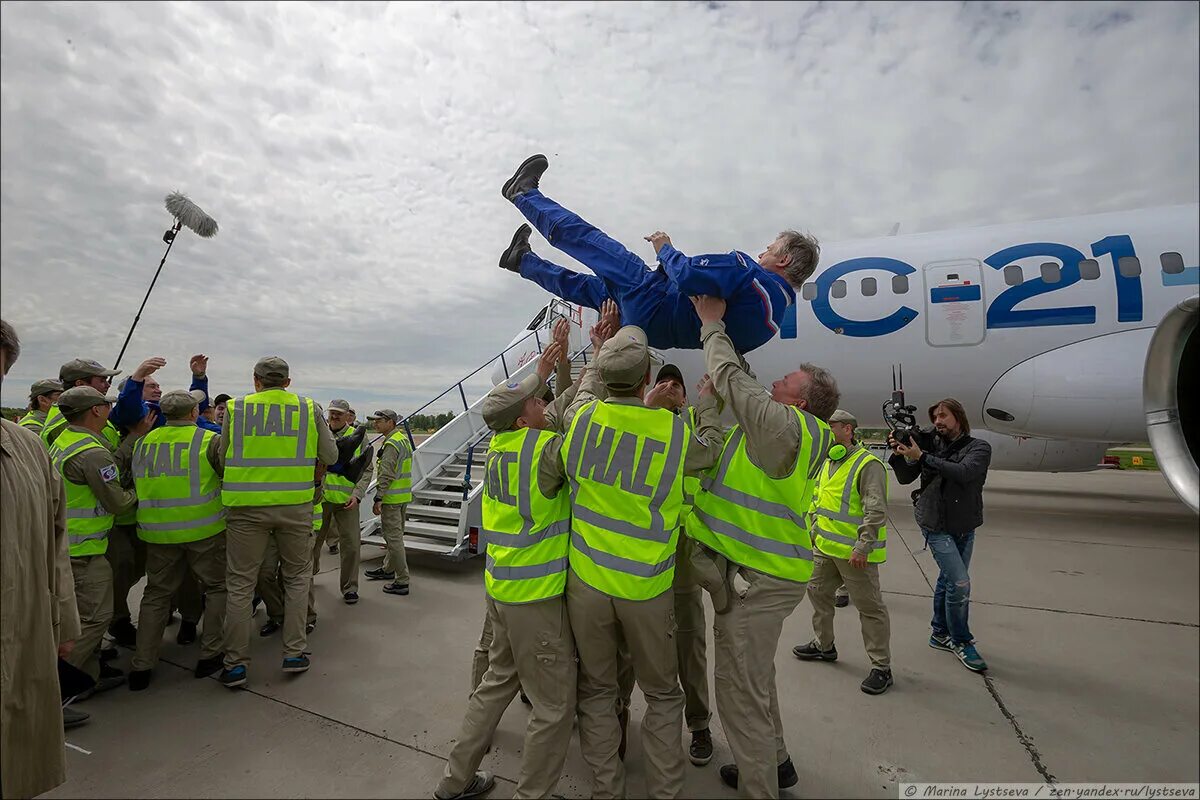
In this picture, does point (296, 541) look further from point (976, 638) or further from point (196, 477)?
point (976, 638)

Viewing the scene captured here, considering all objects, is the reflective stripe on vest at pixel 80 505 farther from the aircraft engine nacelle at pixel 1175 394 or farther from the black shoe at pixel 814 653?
the aircraft engine nacelle at pixel 1175 394

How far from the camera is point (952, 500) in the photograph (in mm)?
3756

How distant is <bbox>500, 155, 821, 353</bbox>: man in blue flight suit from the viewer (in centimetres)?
231

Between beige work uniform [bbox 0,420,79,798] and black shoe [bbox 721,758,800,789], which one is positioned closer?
beige work uniform [bbox 0,420,79,798]

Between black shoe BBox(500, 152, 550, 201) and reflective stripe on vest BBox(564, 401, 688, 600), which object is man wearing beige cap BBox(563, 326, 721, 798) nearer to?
reflective stripe on vest BBox(564, 401, 688, 600)

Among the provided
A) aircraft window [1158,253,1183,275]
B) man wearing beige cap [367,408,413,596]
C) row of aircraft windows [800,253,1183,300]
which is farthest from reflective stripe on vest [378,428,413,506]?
aircraft window [1158,253,1183,275]

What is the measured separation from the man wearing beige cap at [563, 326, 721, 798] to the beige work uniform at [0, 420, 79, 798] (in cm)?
191

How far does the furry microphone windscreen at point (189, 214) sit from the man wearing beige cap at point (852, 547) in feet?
18.6

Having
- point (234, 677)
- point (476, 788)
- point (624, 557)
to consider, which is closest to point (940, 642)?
point (624, 557)

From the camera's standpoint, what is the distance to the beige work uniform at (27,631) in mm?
1813

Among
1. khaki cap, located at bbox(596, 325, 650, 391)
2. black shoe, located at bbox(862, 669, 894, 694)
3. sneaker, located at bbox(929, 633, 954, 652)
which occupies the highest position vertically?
khaki cap, located at bbox(596, 325, 650, 391)

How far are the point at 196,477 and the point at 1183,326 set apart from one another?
510cm

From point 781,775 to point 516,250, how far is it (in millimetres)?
3217

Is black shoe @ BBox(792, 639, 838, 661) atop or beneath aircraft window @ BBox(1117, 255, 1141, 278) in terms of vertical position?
beneath
